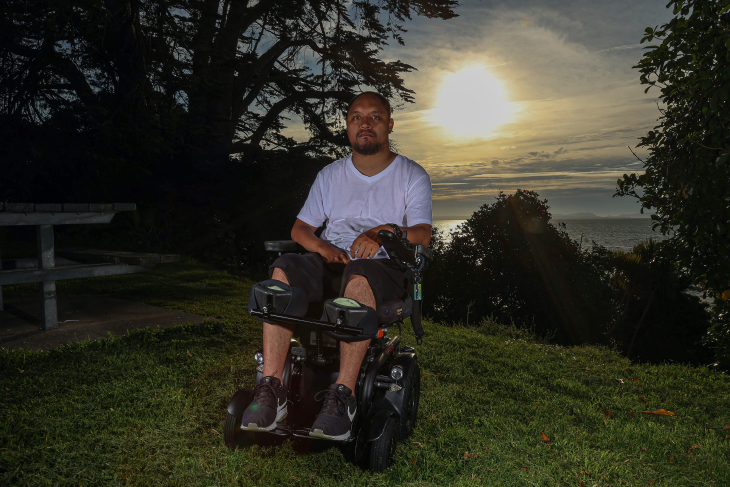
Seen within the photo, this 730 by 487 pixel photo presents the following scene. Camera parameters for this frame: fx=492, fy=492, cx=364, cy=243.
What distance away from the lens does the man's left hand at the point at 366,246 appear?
8.09 ft

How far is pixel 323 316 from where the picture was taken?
2463 millimetres

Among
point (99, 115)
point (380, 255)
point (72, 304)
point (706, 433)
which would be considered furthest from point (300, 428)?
point (99, 115)

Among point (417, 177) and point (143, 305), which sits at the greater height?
point (417, 177)

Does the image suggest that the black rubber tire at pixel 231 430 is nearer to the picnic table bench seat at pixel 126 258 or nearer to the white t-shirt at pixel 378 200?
the white t-shirt at pixel 378 200

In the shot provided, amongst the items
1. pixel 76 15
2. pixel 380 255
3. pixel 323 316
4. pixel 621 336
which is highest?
pixel 76 15

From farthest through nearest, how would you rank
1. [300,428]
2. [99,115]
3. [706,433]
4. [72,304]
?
[99,115], [72,304], [706,433], [300,428]

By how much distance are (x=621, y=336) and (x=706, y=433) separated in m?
15.1

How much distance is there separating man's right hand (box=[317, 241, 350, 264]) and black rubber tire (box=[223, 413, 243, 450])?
3.02 feet

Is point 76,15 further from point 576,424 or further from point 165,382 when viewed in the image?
point 576,424

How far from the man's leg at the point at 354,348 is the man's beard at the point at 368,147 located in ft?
2.73

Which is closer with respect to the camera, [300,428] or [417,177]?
[300,428]

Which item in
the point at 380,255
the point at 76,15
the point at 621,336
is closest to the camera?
the point at 380,255

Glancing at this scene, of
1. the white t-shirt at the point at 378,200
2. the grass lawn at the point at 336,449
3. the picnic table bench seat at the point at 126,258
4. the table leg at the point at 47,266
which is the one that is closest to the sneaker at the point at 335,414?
the grass lawn at the point at 336,449

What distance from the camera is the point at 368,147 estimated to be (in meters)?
2.82
